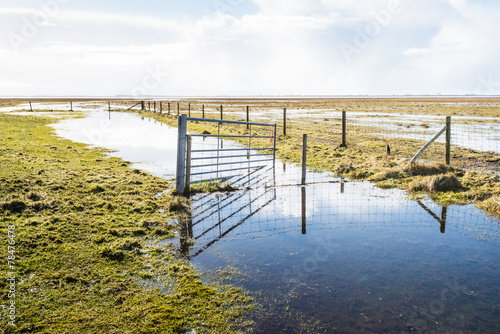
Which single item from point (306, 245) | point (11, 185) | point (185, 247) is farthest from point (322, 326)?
point (11, 185)

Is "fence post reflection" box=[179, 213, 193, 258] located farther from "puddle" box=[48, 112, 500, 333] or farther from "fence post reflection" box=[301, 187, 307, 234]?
"fence post reflection" box=[301, 187, 307, 234]

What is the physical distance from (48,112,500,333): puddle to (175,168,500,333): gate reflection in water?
0.6 inches

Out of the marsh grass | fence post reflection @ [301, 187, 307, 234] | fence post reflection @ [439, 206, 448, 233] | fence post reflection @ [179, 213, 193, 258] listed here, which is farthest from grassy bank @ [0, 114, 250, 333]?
fence post reflection @ [439, 206, 448, 233]

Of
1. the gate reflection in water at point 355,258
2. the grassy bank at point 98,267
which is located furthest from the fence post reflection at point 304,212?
the grassy bank at point 98,267

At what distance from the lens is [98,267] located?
192 inches

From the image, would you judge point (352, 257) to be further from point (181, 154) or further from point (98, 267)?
point (181, 154)

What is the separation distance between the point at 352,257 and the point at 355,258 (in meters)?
0.05

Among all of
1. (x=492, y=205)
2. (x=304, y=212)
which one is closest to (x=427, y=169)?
(x=492, y=205)

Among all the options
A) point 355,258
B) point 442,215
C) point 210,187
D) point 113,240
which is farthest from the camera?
point 210,187

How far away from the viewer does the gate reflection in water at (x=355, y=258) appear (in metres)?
3.99

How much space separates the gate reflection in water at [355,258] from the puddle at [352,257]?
2cm

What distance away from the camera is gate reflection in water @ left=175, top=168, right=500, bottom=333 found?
3.99 m

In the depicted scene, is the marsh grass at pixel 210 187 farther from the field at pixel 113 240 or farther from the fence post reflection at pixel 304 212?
the fence post reflection at pixel 304 212

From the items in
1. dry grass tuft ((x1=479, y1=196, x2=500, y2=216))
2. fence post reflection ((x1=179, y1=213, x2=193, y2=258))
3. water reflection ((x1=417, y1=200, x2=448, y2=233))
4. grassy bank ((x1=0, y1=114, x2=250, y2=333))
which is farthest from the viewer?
dry grass tuft ((x1=479, y1=196, x2=500, y2=216))
